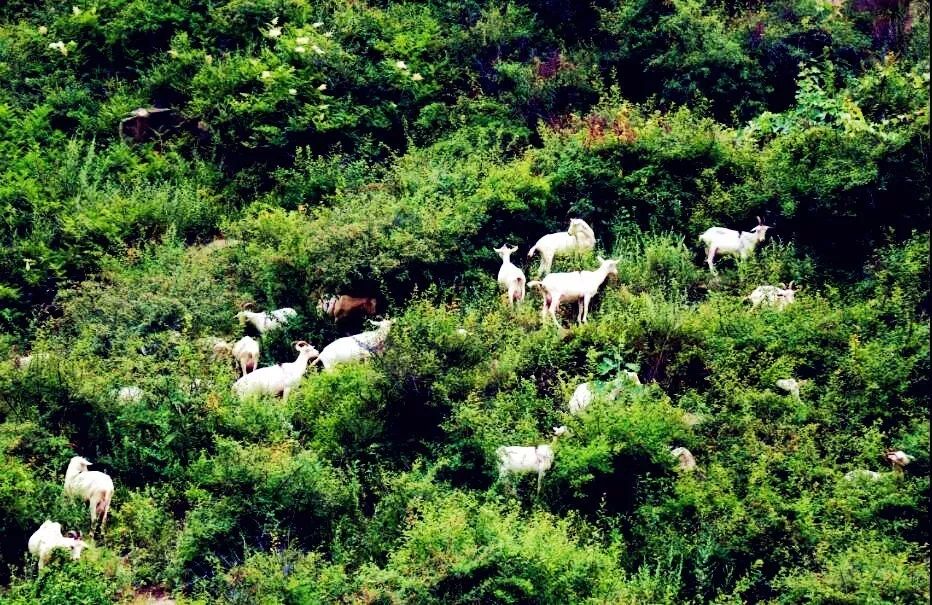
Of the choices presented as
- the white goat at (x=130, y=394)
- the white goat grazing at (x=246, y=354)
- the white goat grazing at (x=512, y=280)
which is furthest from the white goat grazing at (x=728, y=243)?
the white goat at (x=130, y=394)

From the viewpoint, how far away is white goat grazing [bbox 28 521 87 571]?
10.6m

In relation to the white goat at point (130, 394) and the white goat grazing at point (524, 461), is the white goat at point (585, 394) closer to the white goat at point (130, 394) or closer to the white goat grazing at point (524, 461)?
the white goat grazing at point (524, 461)

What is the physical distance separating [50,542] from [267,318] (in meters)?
3.99

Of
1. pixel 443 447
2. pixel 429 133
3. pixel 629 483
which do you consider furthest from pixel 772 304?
pixel 429 133

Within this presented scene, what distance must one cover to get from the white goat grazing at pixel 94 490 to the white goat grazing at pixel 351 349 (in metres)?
2.68

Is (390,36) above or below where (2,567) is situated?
above

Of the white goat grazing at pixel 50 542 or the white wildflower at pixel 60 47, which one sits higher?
the white wildflower at pixel 60 47

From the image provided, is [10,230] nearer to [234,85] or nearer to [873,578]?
[234,85]

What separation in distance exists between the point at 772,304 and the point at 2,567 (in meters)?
8.11

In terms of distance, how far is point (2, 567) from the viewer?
11031 mm

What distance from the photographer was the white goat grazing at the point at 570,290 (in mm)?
13141

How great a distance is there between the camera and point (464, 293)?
14.1 meters

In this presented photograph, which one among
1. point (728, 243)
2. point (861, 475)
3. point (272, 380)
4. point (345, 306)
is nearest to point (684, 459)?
point (861, 475)

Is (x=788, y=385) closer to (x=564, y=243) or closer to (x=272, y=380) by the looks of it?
(x=564, y=243)
